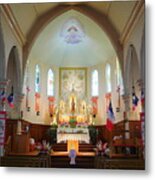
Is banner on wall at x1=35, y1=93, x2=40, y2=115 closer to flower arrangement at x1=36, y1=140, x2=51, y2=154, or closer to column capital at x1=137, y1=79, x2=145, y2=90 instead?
flower arrangement at x1=36, y1=140, x2=51, y2=154

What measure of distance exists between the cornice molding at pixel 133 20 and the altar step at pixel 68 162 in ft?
6.79

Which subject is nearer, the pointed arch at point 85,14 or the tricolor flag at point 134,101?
the tricolor flag at point 134,101

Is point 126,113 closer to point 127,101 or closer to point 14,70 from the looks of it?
point 127,101

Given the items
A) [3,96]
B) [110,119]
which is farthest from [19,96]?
[110,119]

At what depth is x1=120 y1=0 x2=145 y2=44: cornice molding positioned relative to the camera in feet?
15.1

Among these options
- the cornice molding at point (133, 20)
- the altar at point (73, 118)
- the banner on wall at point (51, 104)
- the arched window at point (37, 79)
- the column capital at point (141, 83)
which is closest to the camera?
the column capital at point (141, 83)

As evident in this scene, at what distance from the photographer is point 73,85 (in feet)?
16.6

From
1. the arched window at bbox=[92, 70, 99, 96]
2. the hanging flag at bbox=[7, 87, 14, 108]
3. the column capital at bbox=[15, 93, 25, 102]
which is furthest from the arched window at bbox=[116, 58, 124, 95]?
the hanging flag at bbox=[7, 87, 14, 108]

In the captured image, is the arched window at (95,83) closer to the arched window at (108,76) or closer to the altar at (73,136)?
the arched window at (108,76)

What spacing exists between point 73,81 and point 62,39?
78cm

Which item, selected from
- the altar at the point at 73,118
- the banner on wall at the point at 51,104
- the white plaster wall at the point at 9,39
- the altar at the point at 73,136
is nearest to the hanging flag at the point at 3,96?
the white plaster wall at the point at 9,39

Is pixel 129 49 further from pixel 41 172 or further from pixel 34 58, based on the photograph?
pixel 41 172

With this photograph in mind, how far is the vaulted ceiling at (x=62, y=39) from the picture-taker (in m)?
5.01

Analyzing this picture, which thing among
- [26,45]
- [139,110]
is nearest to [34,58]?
[26,45]
